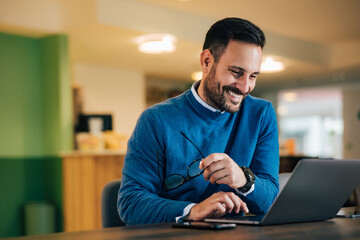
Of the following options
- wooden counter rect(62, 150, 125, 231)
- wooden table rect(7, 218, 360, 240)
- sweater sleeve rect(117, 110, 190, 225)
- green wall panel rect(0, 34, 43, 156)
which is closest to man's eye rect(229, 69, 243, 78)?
sweater sleeve rect(117, 110, 190, 225)

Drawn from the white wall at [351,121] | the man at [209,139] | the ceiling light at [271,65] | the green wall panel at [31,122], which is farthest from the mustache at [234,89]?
the white wall at [351,121]

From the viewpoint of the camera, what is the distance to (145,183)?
140cm

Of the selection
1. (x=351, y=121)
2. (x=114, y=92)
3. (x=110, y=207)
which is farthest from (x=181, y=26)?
(x=351, y=121)

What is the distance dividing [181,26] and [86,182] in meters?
2.19

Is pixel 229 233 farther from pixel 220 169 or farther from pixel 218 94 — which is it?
pixel 218 94

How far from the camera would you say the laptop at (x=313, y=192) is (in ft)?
3.46

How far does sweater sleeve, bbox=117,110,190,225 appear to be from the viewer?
129 centimetres

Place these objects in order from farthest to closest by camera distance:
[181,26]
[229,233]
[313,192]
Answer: [181,26] → [313,192] → [229,233]

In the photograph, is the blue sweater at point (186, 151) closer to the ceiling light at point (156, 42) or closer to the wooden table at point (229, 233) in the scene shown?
the wooden table at point (229, 233)

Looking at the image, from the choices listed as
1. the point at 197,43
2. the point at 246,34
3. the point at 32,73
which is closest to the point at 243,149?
the point at 246,34

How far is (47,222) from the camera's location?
5.12 meters

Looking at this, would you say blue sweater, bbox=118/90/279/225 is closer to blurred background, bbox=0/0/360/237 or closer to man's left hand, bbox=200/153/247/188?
man's left hand, bbox=200/153/247/188

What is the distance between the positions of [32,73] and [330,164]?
4819mm

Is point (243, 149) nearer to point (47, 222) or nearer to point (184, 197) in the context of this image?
point (184, 197)
